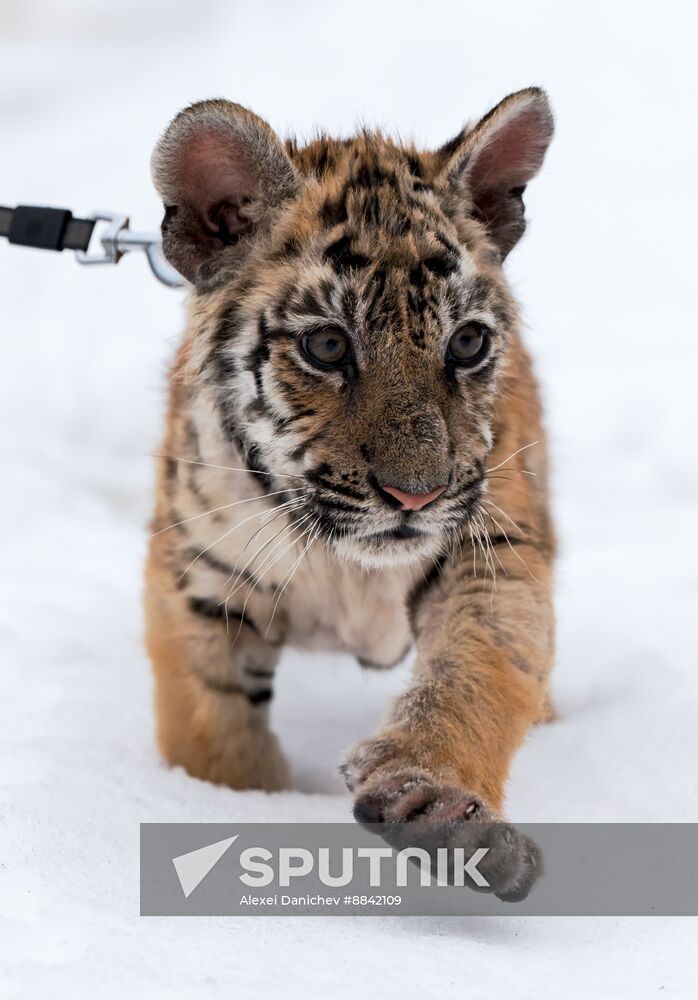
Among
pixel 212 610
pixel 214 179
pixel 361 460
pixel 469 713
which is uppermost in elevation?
pixel 214 179

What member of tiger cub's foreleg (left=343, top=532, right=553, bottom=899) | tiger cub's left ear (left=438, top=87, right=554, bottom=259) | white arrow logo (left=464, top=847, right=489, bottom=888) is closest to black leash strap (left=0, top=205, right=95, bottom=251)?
tiger cub's left ear (left=438, top=87, right=554, bottom=259)

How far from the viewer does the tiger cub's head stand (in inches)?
62.8

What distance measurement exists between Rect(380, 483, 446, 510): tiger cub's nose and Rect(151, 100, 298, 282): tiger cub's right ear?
0.50 m

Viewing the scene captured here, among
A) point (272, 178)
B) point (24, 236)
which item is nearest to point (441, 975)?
point (272, 178)

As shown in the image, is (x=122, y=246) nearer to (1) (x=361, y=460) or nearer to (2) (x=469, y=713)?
(1) (x=361, y=460)

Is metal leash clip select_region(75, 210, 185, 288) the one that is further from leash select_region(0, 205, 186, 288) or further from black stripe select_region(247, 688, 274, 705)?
black stripe select_region(247, 688, 274, 705)

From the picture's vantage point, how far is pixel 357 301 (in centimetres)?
161

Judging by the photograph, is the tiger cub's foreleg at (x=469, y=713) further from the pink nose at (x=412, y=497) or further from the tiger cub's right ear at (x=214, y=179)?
the tiger cub's right ear at (x=214, y=179)

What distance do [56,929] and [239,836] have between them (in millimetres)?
454

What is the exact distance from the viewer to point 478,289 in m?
1.72

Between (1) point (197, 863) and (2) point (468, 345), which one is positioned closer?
(1) point (197, 863)

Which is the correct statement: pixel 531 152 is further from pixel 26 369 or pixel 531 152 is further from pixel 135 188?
pixel 135 188

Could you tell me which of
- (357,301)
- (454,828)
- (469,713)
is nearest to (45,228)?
(357,301)

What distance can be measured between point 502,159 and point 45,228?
87 cm
